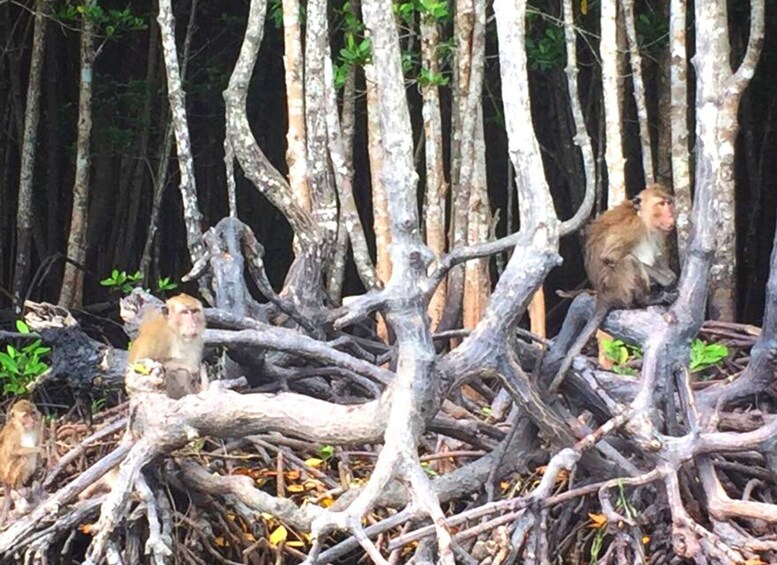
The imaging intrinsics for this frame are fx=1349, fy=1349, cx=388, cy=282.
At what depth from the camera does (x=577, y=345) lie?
5.95m

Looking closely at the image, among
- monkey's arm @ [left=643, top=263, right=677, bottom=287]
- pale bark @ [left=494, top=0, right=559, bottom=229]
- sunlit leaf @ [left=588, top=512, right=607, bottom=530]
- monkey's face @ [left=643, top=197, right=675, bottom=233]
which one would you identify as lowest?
sunlit leaf @ [left=588, top=512, right=607, bottom=530]

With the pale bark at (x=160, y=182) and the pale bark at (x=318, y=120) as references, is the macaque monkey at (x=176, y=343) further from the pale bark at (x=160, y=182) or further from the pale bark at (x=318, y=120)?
the pale bark at (x=160, y=182)

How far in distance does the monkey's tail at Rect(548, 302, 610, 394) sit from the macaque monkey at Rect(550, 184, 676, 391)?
0.37 meters

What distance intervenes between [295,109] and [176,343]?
190 cm

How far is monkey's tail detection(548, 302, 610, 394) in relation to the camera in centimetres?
590

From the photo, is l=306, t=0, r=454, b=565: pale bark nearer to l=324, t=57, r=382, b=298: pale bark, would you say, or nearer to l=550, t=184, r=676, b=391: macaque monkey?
l=550, t=184, r=676, b=391: macaque monkey

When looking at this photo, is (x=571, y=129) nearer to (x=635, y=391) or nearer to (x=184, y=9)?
(x=184, y=9)

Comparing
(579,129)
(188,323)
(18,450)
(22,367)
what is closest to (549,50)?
(579,129)

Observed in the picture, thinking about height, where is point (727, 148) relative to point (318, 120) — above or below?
below

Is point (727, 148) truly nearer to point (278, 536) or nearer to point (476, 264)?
point (476, 264)

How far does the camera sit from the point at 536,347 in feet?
21.1

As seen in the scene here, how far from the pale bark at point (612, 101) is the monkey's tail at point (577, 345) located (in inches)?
67.5

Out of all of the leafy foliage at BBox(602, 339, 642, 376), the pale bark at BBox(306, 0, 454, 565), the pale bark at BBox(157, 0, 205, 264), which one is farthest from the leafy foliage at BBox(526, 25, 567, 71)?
the pale bark at BBox(306, 0, 454, 565)

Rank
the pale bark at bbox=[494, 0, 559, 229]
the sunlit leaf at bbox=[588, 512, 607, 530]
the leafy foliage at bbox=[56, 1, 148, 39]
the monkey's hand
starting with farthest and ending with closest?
the leafy foliage at bbox=[56, 1, 148, 39] < the monkey's hand < the sunlit leaf at bbox=[588, 512, 607, 530] < the pale bark at bbox=[494, 0, 559, 229]
